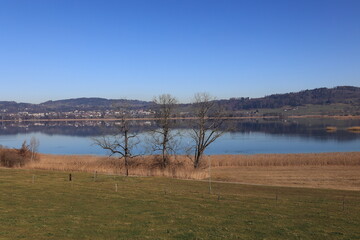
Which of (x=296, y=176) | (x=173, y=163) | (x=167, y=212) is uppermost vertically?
(x=167, y=212)

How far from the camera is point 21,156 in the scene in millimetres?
51125

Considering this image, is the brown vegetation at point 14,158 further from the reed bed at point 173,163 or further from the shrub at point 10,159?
the reed bed at point 173,163

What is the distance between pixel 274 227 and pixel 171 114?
112 feet

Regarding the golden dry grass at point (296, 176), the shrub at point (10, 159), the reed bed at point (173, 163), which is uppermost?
the shrub at point (10, 159)

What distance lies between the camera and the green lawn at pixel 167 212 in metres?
14.8

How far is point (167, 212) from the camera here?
19.4 m

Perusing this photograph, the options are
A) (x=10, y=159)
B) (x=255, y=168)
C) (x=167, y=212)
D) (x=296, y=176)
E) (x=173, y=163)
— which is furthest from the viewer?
(x=10, y=159)

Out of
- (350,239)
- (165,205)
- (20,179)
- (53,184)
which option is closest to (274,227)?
(350,239)

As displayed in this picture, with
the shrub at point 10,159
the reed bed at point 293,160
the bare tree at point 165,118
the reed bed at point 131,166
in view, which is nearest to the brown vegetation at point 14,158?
the shrub at point 10,159

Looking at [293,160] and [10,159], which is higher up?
[10,159]

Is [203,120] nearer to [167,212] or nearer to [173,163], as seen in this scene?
[173,163]

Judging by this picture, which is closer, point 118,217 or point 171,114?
point 118,217

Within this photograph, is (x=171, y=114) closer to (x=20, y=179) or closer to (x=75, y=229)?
(x=20, y=179)

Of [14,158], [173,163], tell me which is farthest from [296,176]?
[14,158]
